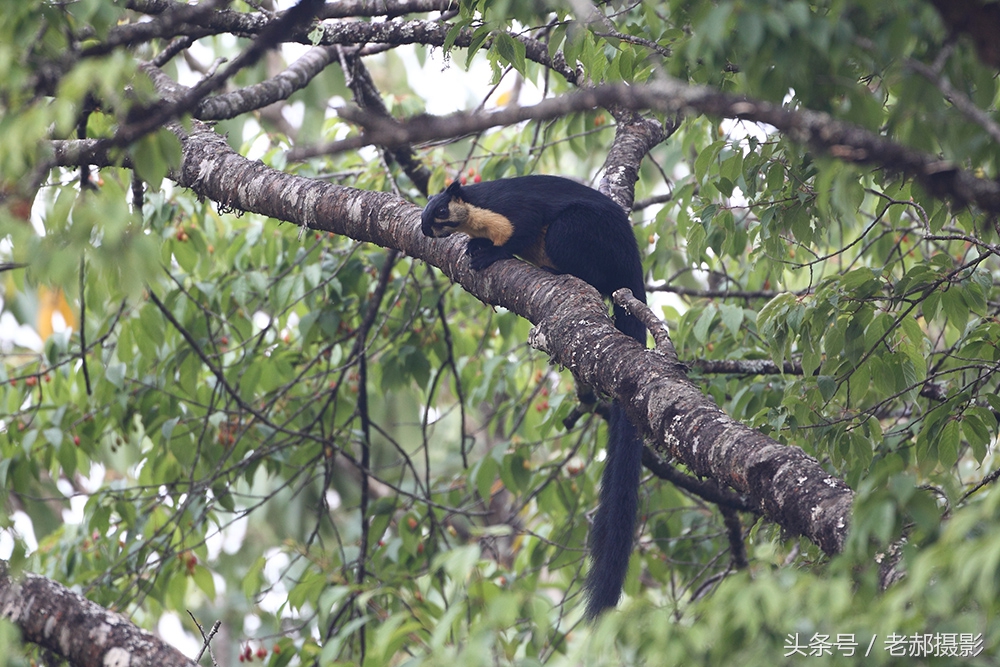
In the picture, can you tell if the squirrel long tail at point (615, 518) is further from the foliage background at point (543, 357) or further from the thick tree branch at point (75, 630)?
the thick tree branch at point (75, 630)

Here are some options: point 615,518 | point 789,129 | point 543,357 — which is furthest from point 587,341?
point 543,357

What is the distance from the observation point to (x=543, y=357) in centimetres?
448

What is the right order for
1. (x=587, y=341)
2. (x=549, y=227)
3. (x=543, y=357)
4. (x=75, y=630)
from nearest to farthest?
(x=75, y=630) → (x=587, y=341) → (x=549, y=227) → (x=543, y=357)

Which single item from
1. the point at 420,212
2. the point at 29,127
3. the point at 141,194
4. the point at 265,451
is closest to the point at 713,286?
the point at 420,212

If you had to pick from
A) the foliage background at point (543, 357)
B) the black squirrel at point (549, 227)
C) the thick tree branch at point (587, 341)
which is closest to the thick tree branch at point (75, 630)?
the foliage background at point (543, 357)

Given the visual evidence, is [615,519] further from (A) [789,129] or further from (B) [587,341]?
(A) [789,129]

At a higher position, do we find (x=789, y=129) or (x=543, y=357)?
(x=543, y=357)

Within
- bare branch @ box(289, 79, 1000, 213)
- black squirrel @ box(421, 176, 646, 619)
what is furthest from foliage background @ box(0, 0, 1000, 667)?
black squirrel @ box(421, 176, 646, 619)

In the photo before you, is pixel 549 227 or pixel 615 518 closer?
pixel 615 518

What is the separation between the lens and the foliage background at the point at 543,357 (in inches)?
53.9

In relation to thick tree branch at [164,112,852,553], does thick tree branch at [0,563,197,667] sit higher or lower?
lower

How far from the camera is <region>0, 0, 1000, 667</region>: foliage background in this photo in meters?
1.37

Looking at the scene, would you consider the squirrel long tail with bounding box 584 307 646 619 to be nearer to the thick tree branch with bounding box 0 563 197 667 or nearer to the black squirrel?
the black squirrel

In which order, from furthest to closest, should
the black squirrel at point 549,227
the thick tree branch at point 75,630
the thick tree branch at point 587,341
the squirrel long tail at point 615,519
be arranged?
the black squirrel at point 549,227 < the squirrel long tail at point 615,519 < the thick tree branch at point 75,630 < the thick tree branch at point 587,341
